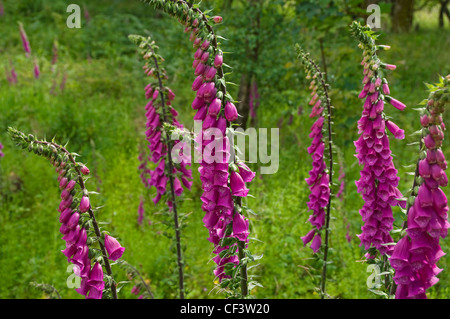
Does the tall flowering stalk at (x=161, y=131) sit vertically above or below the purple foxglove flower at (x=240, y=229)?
above

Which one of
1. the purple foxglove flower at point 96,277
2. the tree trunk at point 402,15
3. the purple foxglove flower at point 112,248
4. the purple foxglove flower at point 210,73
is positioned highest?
the tree trunk at point 402,15

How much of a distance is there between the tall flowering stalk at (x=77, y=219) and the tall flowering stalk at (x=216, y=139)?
568 mm

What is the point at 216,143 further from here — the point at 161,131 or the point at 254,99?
the point at 254,99

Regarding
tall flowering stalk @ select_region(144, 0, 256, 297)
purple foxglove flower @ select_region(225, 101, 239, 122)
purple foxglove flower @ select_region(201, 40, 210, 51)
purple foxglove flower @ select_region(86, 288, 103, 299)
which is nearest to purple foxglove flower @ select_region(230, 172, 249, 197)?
tall flowering stalk @ select_region(144, 0, 256, 297)

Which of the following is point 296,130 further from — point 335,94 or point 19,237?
point 19,237

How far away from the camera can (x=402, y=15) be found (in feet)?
53.2

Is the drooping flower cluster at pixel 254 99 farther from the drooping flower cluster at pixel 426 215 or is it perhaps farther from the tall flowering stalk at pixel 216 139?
the drooping flower cluster at pixel 426 215

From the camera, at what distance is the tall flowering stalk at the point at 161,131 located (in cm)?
313

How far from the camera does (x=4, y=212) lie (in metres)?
5.82

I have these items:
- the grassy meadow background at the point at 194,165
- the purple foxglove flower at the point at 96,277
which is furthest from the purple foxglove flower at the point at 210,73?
the grassy meadow background at the point at 194,165

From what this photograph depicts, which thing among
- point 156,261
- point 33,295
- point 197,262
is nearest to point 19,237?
point 33,295

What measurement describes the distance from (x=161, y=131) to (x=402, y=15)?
15.9 meters

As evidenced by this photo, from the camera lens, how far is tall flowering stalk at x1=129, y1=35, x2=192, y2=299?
3.13 metres

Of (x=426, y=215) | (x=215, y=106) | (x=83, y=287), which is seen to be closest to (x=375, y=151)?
(x=426, y=215)
